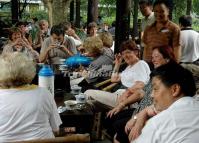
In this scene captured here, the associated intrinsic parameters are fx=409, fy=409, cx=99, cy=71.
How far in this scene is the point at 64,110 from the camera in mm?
3268

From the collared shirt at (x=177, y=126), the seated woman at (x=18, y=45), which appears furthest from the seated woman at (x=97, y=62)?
the collared shirt at (x=177, y=126)

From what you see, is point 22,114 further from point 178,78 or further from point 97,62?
point 97,62

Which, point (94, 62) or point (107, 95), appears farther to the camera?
point (94, 62)

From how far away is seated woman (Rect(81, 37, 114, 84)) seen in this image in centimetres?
504

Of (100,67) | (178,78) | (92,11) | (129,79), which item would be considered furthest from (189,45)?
(92,11)

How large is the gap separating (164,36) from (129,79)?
42.1 inches

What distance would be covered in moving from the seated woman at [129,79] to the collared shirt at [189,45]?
7.13 ft

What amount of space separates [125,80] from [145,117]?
1219 millimetres

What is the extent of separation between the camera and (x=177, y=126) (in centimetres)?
188

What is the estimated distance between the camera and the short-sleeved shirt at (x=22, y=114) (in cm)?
244

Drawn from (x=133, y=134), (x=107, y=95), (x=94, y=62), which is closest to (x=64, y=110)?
(x=133, y=134)

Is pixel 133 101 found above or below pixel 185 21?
below

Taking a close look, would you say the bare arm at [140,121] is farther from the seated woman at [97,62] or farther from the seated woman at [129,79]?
the seated woman at [97,62]

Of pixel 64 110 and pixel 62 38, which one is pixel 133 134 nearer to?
pixel 64 110
